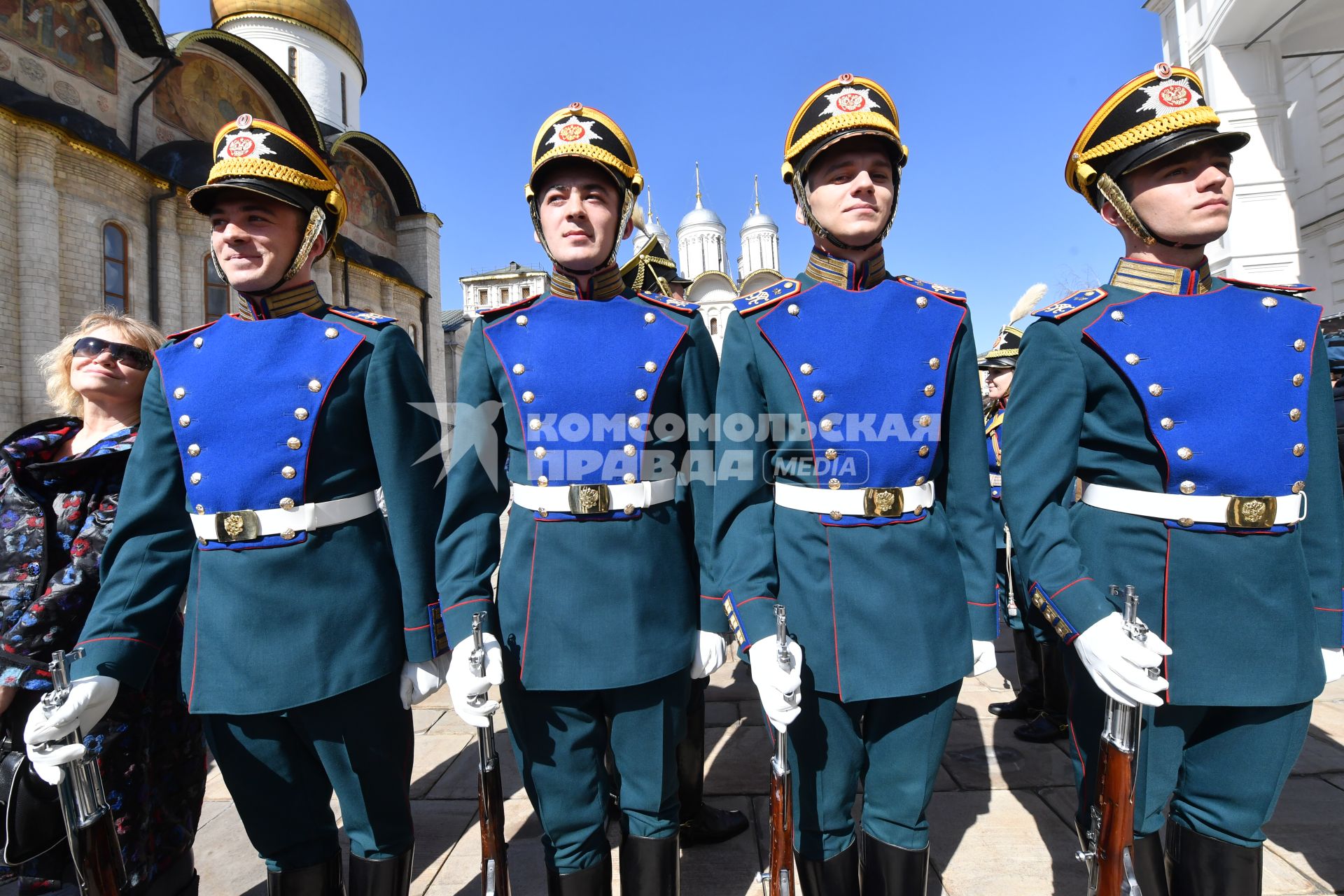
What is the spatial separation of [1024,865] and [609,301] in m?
2.56

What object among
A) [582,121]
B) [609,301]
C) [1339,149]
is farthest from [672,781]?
[1339,149]

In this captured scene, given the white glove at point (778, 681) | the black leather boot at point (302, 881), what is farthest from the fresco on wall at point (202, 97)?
the white glove at point (778, 681)

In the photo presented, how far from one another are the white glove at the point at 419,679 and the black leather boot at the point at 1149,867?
1.91m

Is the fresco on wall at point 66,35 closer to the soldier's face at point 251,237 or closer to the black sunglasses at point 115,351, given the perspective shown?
the black sunglasses at point 115,351

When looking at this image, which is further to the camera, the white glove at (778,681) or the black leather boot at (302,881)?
the black leather boot at (302,881)

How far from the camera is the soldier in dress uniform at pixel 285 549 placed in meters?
1.94

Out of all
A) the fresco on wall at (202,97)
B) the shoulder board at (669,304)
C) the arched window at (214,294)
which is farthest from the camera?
the arched window at (214,294)

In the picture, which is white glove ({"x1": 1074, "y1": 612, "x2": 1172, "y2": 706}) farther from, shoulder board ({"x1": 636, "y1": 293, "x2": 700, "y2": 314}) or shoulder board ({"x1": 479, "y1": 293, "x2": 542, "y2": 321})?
shoulder board ({"x1": 479, "y1": 293, "x2": 542, "y2": 321})

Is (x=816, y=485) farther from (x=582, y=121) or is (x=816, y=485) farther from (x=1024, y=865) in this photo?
(x=1024, y=865)

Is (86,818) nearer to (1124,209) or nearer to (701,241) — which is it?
(1124,209)

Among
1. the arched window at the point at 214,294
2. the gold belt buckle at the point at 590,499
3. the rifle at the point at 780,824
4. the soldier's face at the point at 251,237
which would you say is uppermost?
the arched window at the point at 214,294

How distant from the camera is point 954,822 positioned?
3.06m

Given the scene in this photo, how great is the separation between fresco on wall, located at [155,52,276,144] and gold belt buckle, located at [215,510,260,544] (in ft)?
50.0

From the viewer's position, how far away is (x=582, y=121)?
211 cm
